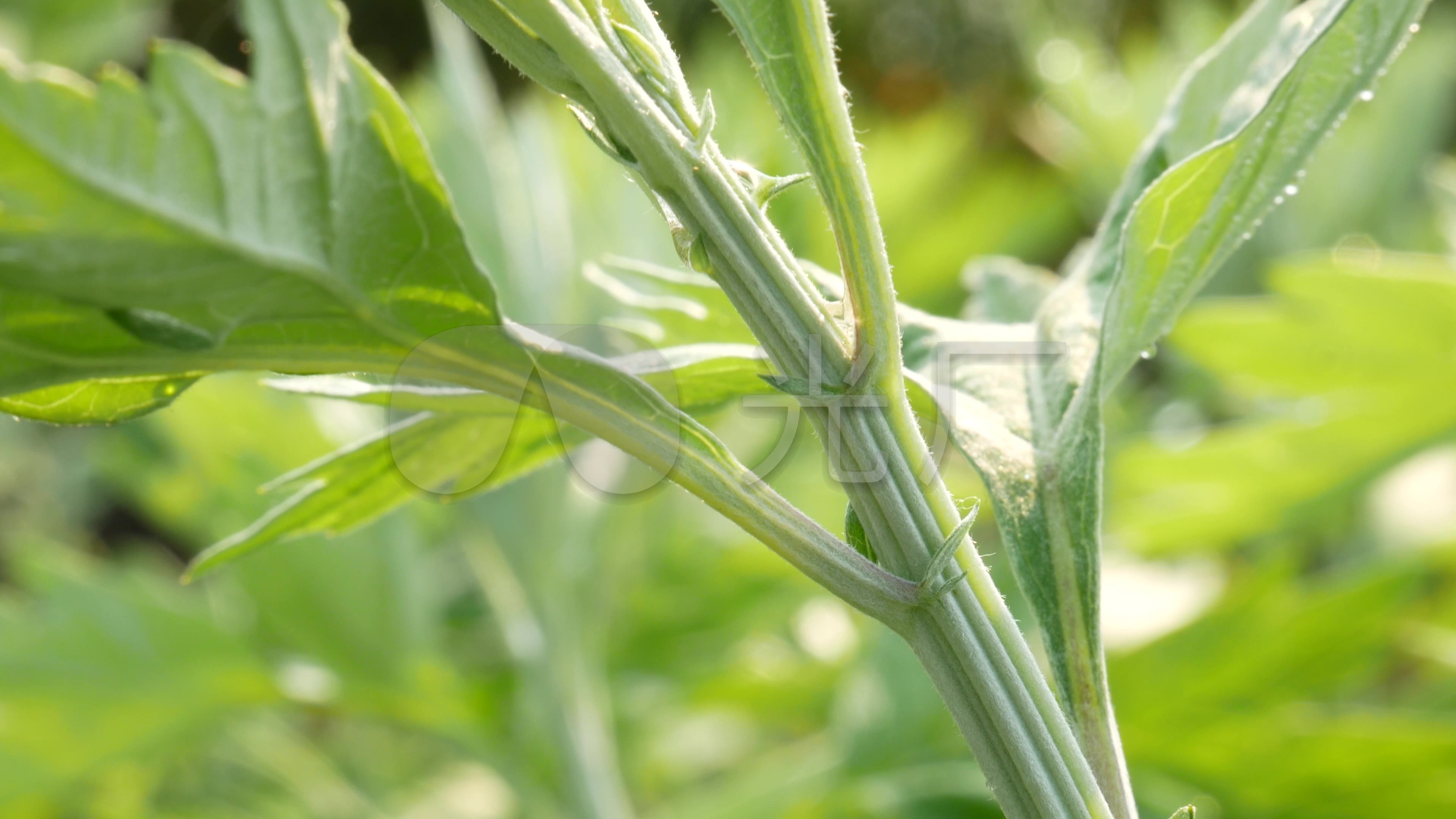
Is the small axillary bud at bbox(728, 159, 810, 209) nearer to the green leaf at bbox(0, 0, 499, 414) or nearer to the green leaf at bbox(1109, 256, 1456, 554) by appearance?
the green leaf at bbox(0, 0, 499, 414)

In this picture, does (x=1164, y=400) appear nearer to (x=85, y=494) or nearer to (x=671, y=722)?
(x=671, y=722)

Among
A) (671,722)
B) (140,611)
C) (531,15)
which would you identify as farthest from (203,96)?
(671,722)

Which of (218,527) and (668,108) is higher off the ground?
(218,527)

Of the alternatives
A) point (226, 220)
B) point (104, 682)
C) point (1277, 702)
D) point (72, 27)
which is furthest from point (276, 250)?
point (72, 27)

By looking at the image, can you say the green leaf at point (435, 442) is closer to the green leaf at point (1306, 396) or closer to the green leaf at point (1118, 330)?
the green leaf at point (1118, 330)

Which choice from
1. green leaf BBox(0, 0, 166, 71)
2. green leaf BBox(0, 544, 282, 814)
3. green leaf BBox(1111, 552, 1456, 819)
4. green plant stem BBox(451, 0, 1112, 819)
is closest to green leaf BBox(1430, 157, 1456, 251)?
green leaf BBox(1111, 552, 1456, 819)

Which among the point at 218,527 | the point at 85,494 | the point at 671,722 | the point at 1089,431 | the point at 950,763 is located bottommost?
the point at 1089,431

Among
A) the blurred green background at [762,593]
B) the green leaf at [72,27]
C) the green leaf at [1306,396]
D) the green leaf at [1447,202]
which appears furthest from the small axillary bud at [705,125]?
the green leaf at [72,27]
